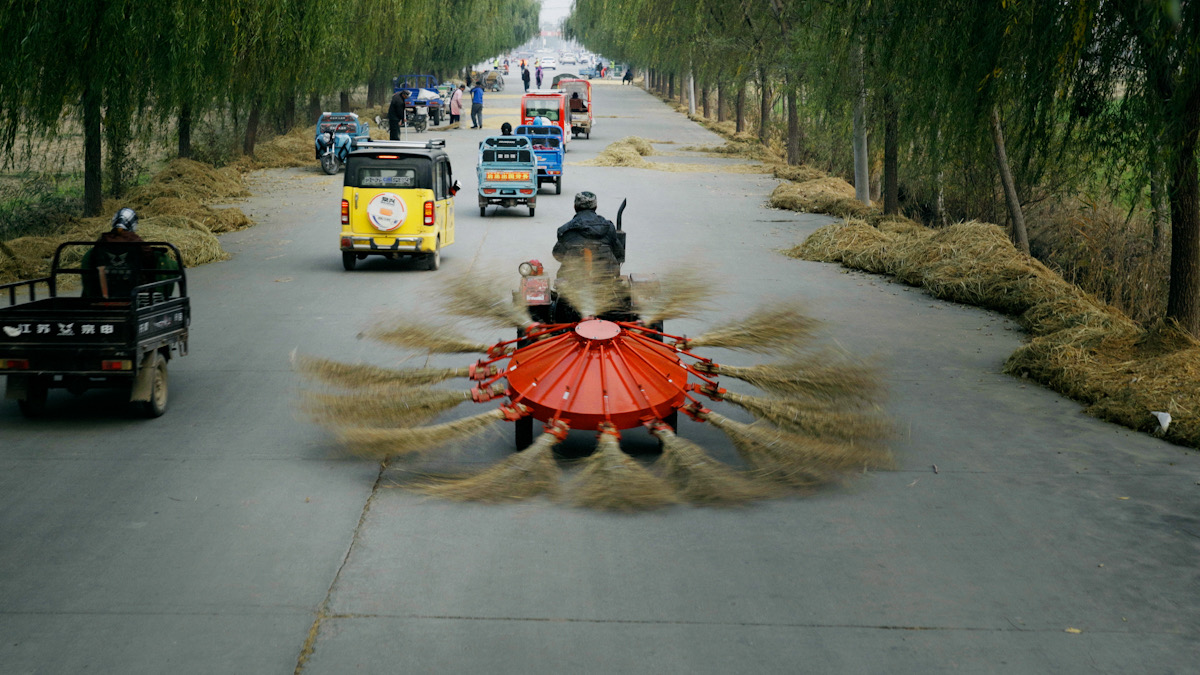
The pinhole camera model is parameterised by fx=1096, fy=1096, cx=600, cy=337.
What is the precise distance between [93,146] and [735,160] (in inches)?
1032

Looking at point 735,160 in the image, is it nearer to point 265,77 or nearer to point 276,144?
point 276,144

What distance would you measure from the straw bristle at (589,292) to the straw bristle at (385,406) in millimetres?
1389

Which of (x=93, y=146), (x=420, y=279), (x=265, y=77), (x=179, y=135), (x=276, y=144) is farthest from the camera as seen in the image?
(x=276, y=144)

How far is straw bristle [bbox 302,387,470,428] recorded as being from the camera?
348 inches

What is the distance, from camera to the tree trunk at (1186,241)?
1066 cm

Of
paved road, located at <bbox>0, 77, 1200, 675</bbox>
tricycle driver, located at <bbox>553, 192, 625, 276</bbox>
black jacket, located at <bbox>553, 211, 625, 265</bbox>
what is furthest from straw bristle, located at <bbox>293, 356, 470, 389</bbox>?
black jacket, located at <bbox>553, 211, 625, 265</bbox>

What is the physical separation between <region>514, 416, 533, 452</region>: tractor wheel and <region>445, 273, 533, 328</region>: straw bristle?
5.07ft

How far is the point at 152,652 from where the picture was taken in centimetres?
551

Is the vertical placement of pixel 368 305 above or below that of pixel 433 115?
below

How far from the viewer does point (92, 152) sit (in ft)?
65.8

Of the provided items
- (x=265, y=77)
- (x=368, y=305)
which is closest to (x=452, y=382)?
(x=368, y=305)

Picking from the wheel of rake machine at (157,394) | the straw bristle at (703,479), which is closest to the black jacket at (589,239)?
the straw bristle at (703,479)

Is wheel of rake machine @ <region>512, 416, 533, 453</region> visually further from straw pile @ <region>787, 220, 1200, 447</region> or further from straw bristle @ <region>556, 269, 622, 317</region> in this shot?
straw pile @ <region>787, 220, 1200, 447</region>

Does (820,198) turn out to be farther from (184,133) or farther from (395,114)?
(184,133)
